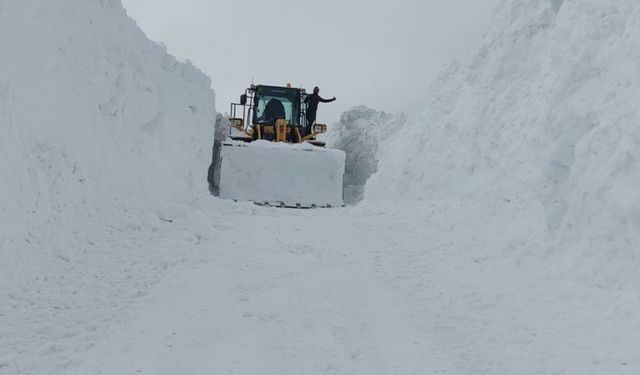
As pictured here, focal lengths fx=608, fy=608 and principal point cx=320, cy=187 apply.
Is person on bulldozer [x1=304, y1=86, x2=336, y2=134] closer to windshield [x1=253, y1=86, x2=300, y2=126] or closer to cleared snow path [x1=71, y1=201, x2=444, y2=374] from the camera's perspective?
windshield [x1=253, y1=86, x2=300, y2=126]

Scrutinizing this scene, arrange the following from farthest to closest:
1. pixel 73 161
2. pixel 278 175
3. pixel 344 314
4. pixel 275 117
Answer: pixel 275 117
pixel 278 175
pixel 73 161
pixel 344 314

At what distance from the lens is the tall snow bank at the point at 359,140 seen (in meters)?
29.6

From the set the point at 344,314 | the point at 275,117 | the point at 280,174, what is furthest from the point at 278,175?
the point at 344,314

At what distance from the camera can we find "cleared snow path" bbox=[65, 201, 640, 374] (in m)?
3.97

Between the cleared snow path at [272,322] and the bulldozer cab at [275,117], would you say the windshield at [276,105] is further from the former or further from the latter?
the cleared snow path at [272,322]

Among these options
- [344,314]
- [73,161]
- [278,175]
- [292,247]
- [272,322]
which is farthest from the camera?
[278,175]

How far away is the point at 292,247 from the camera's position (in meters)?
7.43

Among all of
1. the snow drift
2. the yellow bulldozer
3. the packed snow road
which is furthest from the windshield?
the packed snow road

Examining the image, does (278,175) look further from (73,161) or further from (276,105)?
(73,161)

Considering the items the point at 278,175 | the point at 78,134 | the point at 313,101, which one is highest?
the point at 313,101

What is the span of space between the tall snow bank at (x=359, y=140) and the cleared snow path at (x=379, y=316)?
21.7 meters

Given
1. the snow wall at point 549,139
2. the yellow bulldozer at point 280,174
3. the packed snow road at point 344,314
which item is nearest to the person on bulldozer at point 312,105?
the yellow bulldozer at point 280,174

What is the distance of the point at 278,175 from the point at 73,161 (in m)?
8.01

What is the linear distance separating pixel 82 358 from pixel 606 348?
3.39 m
